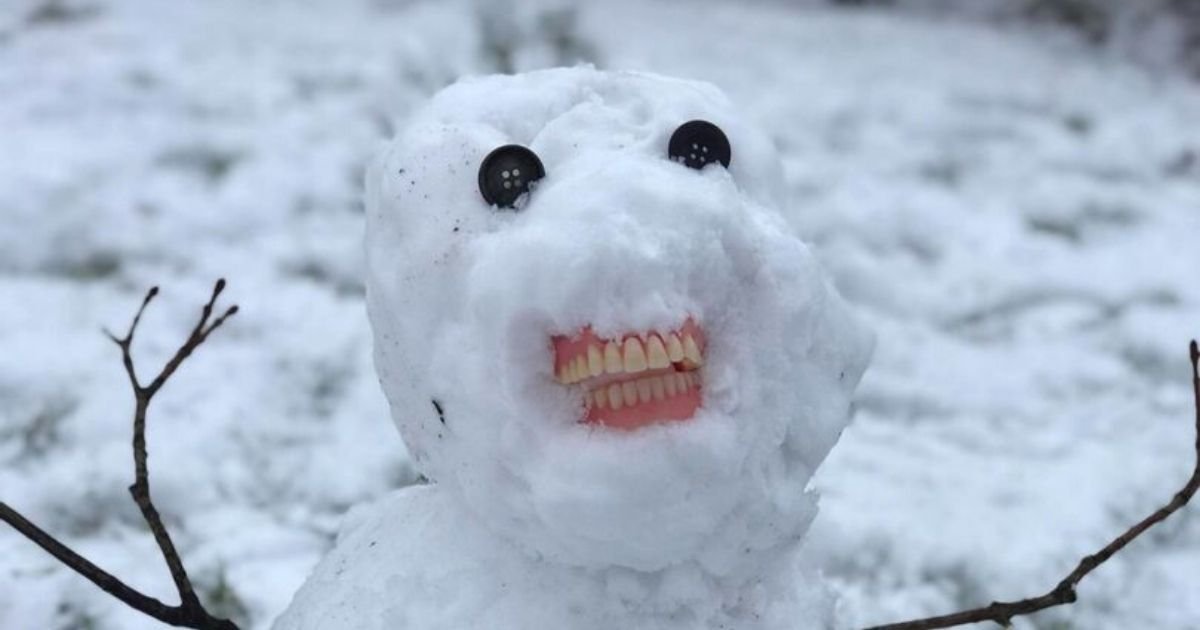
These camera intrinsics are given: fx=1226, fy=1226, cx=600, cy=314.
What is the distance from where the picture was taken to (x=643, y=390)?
706mm

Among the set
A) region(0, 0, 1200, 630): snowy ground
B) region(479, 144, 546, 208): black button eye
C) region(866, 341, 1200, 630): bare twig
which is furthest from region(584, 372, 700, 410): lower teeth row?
region(0, 0, 1200, 630): snowy ground

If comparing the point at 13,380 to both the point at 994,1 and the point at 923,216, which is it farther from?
the point at 994,1

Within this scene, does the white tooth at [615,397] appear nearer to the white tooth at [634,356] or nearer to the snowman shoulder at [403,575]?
the white tooth at [634,356]

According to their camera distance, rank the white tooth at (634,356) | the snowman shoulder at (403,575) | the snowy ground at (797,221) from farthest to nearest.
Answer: the snowy ground at (797,221), the snowman shoulder at (403,575), the white tooth at (634,356)

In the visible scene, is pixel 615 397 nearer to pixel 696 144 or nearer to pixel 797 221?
pixel 696 144

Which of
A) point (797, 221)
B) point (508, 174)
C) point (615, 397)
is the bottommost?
point (797, 221)

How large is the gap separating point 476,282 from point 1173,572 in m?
1.16

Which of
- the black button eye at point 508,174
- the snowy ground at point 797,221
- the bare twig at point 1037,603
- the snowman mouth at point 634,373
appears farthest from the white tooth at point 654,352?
the snowy ground at point 797,221

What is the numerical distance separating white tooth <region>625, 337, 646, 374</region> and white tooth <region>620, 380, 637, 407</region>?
0.06ft

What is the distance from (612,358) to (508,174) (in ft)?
0.45

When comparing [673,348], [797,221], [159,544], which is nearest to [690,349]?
[673,348]

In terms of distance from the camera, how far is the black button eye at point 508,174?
0.74 metres

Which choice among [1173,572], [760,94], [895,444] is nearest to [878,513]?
[895,444]

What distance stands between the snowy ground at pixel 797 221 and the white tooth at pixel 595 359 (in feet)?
1.33
